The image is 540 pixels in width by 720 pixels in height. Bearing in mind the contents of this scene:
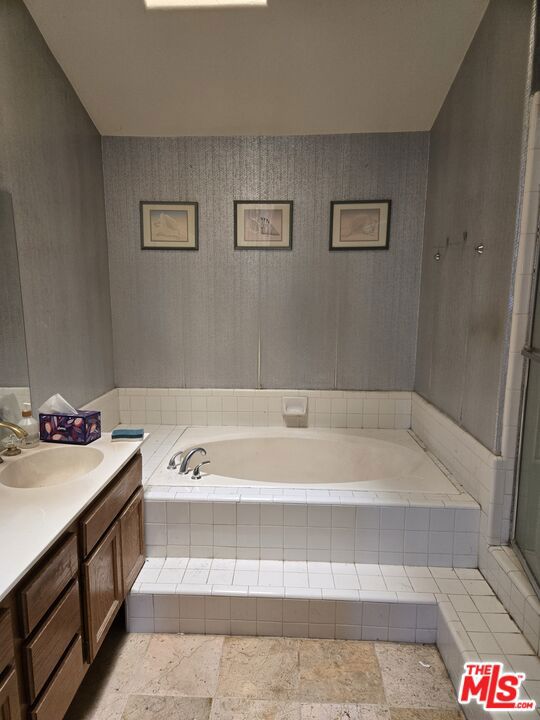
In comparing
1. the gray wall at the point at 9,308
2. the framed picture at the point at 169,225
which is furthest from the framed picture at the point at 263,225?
the gray wall at the point at 9,308

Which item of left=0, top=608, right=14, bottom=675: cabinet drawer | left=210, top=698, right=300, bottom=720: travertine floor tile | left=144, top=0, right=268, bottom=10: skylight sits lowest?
left=210, top=698, right=300, bottom=720: travertine floor tile

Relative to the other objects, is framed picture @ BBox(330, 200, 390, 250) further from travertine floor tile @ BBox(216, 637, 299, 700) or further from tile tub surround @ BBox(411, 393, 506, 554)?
travertine floor tile @ BBox(216, 637, 299, 700)

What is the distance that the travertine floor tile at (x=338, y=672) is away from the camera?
1539 millimetres

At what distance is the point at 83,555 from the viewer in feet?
4.51

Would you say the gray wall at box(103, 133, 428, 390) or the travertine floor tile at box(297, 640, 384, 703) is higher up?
the gray wall at box(103, 133, 428, 390)

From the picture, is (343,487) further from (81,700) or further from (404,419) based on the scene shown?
(81,700)

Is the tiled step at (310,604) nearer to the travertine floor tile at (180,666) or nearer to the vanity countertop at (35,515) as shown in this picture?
the travertine floor tile at (180,666)

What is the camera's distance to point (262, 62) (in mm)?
2311

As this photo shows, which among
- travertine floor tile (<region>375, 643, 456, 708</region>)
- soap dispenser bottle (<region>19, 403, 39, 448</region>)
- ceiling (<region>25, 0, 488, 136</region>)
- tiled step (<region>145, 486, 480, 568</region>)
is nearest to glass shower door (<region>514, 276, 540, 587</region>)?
tiled step (<region>145, 486, 480, 568</region>)

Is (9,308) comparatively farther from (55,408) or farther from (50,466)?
(50,466)

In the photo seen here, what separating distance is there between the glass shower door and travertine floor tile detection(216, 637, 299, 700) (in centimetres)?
101

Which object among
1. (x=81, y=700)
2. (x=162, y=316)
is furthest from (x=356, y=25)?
(x=81, y=700)

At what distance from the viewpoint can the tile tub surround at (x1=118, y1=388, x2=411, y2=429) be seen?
3.00 meters

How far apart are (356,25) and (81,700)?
319 cm
